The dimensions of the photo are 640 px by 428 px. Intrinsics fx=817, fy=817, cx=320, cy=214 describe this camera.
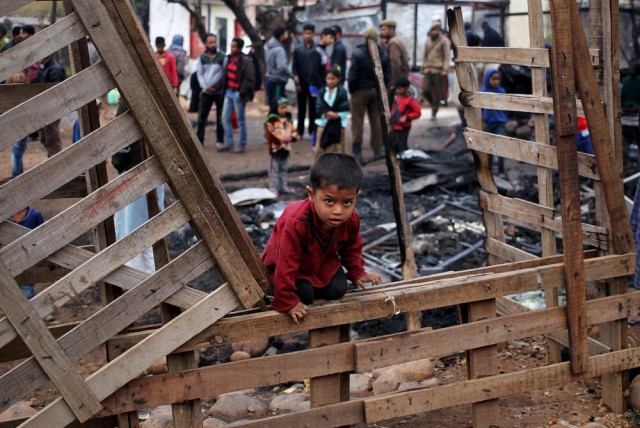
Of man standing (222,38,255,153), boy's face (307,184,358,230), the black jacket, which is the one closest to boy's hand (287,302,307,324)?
boy's face (307,184,358,230)

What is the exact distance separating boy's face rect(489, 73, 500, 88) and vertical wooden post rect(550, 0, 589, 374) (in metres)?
8.27

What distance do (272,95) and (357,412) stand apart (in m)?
12.2

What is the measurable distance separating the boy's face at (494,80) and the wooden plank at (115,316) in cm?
944

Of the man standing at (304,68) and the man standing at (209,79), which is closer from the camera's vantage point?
the man standing at (209,79)

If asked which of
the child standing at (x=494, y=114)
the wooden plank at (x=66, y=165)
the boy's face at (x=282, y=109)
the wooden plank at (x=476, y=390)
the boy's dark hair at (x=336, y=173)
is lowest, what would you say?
the wooden plank at (x=476, y=390)

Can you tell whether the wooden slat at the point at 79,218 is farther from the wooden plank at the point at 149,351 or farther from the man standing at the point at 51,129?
the man standing at the point at 51,129

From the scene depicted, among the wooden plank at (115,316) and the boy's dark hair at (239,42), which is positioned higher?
the boy's dark hair at (239,42)

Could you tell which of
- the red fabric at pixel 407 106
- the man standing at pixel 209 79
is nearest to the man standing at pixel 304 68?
the man standing at pixel 209 79

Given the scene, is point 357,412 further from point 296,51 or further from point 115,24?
point 296,51

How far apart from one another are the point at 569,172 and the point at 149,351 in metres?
2.29

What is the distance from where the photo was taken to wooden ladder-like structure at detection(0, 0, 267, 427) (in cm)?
317

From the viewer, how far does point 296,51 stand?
14953mm

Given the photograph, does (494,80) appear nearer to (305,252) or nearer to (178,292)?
(305,252)

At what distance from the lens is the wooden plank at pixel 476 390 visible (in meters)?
4.04
